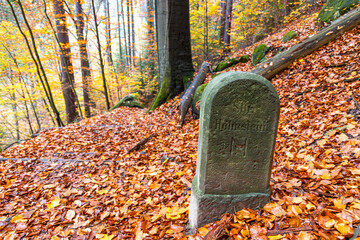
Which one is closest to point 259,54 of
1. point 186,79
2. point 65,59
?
point 186,79

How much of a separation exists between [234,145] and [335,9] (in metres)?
6.96

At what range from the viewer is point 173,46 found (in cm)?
713

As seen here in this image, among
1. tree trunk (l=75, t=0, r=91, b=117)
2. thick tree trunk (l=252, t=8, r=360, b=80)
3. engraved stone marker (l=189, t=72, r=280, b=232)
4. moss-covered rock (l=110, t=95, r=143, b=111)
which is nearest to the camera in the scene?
engraved stone marker (l=189, t=72, r=280, b=232)

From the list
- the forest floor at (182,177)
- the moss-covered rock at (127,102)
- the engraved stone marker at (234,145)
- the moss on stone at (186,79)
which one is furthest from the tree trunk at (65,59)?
the engraved stone marker at (234,145)

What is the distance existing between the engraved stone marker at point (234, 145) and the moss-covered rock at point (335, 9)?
631 cm

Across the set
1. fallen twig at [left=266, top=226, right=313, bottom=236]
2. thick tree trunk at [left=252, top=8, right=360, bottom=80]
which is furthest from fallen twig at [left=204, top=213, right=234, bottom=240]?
thick tree trunk at [left=252, top=8, right=360, bottom=80]

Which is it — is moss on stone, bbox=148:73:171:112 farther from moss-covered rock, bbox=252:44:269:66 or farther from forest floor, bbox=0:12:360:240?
moss-covered rock, bbox=252:44:269:66

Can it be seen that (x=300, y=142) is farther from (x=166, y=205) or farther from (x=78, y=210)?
(x=78, y=210)

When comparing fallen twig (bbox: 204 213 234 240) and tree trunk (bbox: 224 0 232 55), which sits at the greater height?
tree trunk (bbox: 224 0 232 55)

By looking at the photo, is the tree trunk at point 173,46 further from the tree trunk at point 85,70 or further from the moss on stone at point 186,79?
the tree trunk at point 85,70

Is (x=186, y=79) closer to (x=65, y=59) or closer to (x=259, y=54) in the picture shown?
(x=259, y=54)

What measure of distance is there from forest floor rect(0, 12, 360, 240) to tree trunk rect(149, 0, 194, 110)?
2.85 m

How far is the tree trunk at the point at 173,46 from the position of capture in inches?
272

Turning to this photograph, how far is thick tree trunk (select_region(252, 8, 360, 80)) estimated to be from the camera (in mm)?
4855
